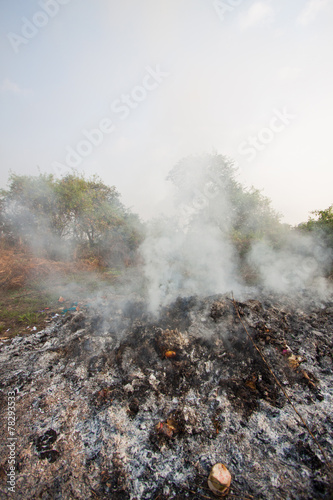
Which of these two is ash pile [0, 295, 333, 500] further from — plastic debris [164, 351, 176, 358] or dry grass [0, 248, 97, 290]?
dry grass [0, 248, 97, 290]

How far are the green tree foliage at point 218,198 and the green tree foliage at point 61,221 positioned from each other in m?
5.45

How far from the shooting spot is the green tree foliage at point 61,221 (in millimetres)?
11242

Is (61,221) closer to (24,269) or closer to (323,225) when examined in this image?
(24,269)

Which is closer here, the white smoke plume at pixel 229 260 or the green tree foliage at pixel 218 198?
the white smoke plume at pixel 229 260

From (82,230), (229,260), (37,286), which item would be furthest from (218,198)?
(37,286)

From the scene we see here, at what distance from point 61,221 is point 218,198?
475 inches

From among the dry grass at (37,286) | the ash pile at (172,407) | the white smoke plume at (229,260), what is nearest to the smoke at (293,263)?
the white smoke plume at (229,260)

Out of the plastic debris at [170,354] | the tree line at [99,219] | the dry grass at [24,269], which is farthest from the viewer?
the tree line at [99,219]

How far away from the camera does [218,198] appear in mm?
15562

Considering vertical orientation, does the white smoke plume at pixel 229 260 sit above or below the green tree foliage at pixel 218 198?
below

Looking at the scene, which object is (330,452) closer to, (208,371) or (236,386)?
(236,386)

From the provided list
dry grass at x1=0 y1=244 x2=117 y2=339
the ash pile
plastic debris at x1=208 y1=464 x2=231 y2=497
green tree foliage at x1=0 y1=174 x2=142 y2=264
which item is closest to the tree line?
green tree foliage at x1=0 y1=174 x2=142 y2=264

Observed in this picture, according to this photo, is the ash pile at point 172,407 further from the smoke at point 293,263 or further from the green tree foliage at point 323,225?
the green tree foliage at point 323,225

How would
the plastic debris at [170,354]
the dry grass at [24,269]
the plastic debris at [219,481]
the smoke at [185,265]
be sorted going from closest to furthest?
1. the plastic debris at [219,481]
2. the plastic debris at [170,354]
3. the smoke at [185,265]
4. the dry grass at [24,269]
